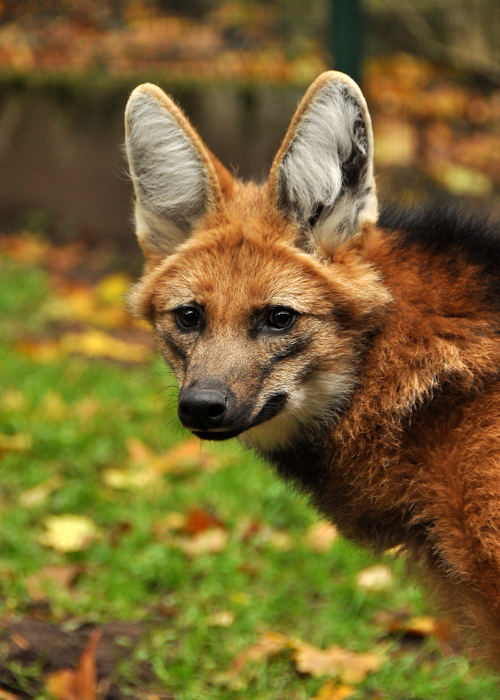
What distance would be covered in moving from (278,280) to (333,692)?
138 centimetres

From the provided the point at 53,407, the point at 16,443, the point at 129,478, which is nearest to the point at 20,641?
the point at 129,478

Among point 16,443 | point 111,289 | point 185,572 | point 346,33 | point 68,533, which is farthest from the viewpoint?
point 111,289

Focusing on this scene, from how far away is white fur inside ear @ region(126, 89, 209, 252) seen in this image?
2771 millimetres

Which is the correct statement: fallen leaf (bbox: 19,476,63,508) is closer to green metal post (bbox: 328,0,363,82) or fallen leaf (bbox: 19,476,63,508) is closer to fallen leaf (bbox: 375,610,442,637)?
fallen leaf (bbox: 375,610,442,637)

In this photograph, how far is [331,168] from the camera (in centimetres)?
265

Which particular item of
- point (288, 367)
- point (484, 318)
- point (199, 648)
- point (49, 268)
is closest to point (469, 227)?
point (484, 318)

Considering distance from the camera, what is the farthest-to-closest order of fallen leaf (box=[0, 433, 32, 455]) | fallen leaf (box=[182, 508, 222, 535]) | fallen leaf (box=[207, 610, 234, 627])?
fallen leaf (box=[0, 433, 32, 455]) → fallen leaf (box=[182, 508, 222, 535]) → fallen leaf (box=[207, 610, 234, 627])

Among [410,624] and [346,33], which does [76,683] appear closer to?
[410,624]

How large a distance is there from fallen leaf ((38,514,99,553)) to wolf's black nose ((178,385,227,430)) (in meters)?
1.45

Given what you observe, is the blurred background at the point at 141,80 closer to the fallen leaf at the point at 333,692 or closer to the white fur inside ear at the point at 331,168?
the white fur inside ear at the point at 331,168

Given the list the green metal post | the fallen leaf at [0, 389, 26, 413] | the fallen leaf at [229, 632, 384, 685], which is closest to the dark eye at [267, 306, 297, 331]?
the fallen leaf at [229, 632, 384, 685]

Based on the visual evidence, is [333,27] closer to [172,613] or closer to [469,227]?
[469,227]

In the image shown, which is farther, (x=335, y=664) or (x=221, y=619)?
(x=221, y=619)

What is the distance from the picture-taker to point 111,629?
3.19m
